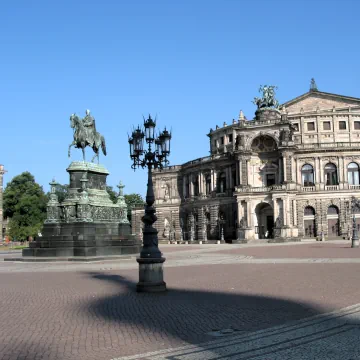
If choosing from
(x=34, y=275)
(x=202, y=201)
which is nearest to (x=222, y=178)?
(x=202, y=201)

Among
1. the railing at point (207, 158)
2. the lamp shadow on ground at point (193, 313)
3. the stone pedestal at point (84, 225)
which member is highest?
the railing at point (207, 158)

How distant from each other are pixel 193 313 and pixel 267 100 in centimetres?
7414

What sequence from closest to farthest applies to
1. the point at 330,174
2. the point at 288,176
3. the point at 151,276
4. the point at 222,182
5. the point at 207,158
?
the point at 151,276
the point at 288,176
the point at 330,174
the point at 222,182
the point at 207,158

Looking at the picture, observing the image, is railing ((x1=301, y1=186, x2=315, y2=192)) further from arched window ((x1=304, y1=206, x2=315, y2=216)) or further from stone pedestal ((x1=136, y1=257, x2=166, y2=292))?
stone pedestal ((x1=136, y1=257, x2=166, y2=292))

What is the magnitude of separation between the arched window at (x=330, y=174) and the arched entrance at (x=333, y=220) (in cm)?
407

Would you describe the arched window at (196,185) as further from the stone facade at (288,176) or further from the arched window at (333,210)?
the arched window at (333,210)

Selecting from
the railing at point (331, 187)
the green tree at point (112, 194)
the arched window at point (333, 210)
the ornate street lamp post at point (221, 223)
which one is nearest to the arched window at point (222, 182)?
the ornate street lamp post at point (221, 223)

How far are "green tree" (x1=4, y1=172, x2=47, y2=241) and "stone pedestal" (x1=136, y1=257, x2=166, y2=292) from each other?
66395 millimetres

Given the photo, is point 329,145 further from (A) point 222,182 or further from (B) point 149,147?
(B) point 149,147

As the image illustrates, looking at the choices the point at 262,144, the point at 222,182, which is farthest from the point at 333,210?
the point at 222,182

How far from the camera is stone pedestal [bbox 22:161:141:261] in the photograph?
32.0 m

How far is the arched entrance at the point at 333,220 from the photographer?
76188 mm

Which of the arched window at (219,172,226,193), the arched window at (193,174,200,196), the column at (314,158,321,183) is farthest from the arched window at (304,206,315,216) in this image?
the arched window at (193,174,200,196)

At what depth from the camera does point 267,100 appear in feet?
271
